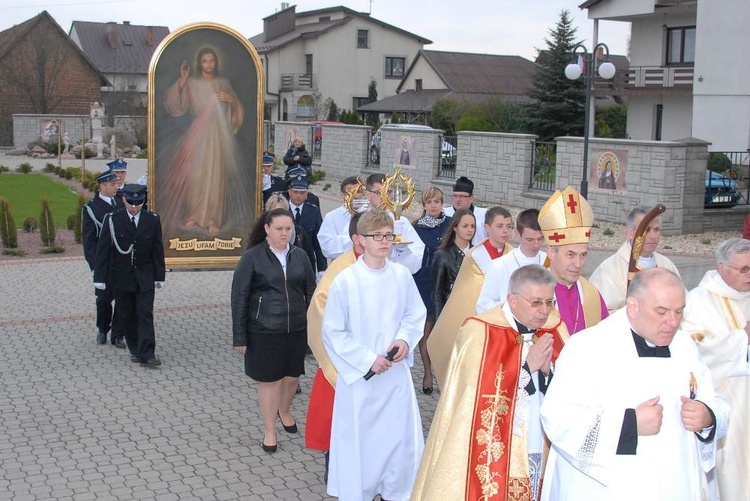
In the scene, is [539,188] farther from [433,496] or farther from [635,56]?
[433,496]

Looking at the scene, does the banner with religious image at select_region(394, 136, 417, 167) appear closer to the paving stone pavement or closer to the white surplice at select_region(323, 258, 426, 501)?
the paving stone pavement

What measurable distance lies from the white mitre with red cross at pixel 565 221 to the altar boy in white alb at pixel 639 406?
1.60m

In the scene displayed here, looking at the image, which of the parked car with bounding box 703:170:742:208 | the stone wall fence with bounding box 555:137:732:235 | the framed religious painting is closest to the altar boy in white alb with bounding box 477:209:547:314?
the framed religious painting

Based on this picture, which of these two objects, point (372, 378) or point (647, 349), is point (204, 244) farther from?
point (647, 349)

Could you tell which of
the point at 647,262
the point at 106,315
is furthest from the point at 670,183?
the point at 647,262

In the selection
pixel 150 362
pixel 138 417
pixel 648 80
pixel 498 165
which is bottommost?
pixel 138 417

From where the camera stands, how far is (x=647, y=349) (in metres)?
4.14

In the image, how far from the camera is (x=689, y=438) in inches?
165

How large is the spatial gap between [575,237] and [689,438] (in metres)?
1.88

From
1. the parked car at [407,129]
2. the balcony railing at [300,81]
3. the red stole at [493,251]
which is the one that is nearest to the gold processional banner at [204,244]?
the red stole at [493,251]

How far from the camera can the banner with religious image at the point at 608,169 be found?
66.9ft

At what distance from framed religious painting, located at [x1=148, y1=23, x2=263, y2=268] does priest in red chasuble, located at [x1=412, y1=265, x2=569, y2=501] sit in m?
6.20

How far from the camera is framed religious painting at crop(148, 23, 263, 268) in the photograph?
1022cm

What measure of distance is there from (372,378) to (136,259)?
4279 millimetres
